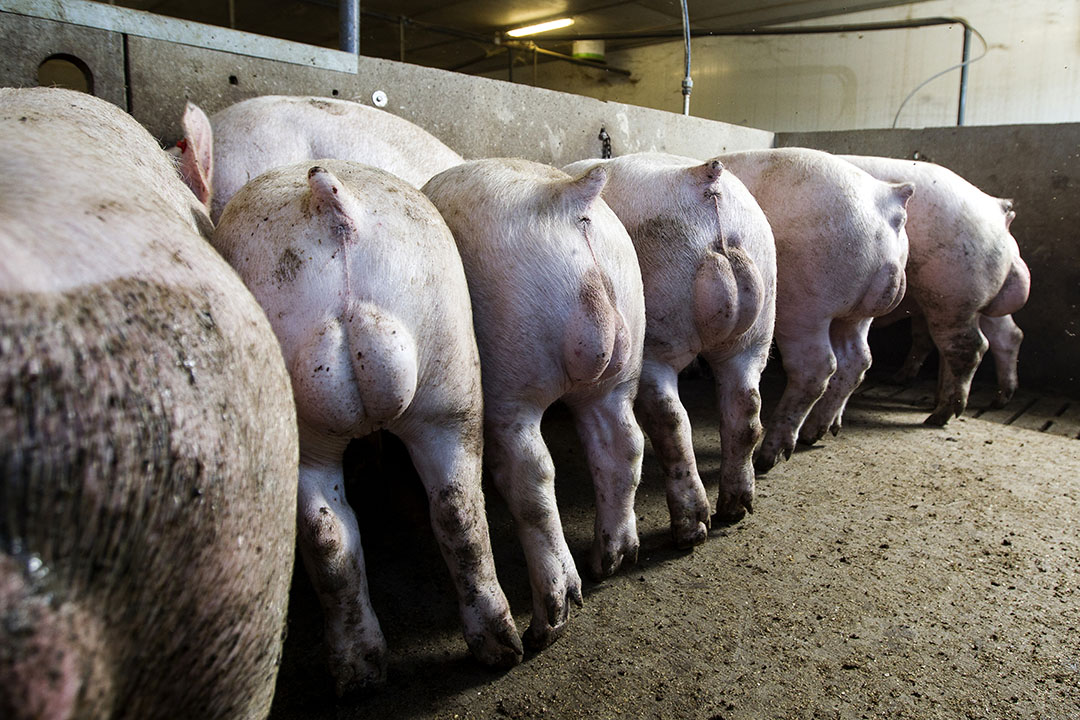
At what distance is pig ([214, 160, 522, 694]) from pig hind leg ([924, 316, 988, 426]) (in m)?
3.31

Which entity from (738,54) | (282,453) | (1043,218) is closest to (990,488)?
(1043,218)

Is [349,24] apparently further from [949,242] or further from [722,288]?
[949,242]

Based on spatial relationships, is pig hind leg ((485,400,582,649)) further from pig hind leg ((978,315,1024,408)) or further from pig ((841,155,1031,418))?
pig hind leg ((978,315,1024,408))

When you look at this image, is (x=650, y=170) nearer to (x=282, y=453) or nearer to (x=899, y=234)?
(x=899, y=234)

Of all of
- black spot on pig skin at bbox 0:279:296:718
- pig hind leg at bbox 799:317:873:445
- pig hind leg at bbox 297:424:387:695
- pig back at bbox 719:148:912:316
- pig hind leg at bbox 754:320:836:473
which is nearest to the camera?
black spot on pig skin at bbox 0:279:296:718

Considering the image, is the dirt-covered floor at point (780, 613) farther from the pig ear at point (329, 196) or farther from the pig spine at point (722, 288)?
the pig ear at point (329, 196)

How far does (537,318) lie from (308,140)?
1.29 meters

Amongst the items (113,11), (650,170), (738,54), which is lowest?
(650,170)

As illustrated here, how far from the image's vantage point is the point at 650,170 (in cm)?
258

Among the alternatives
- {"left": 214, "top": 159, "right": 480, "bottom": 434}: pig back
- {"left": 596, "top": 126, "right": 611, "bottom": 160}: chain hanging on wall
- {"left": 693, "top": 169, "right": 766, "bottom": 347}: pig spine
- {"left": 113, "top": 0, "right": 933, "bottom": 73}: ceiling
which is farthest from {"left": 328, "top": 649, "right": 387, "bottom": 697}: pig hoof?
{"left": 113, "top": 0, "right": 933, "bottom": 73}: ceiling

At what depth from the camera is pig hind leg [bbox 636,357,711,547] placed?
7.96 feet

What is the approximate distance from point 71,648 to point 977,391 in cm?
540

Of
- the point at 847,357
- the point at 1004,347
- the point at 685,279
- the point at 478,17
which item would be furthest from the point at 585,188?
the point at 478,17

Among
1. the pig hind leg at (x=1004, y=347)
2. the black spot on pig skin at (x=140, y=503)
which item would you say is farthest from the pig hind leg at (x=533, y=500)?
the pig hind leg at (x=1004, y=347)
